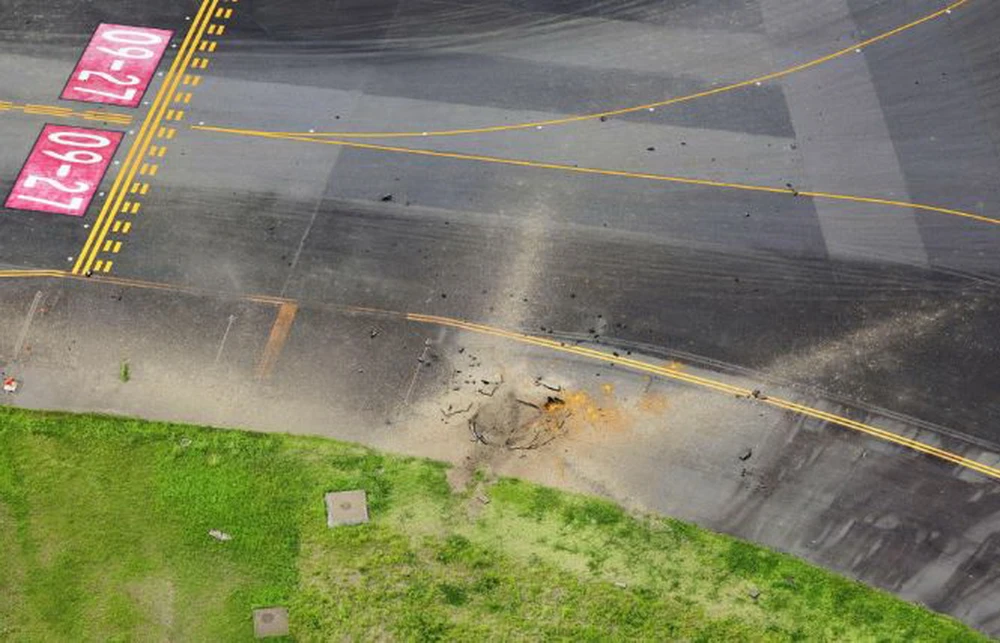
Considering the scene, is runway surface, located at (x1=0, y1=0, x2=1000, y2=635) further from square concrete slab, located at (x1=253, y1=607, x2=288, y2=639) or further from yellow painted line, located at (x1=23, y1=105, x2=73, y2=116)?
square concrete slab, located at (x1=253, y1=607, x2=288, y2=639)

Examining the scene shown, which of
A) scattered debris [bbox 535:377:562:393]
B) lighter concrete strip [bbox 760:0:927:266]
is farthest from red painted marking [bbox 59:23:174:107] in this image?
lighter concrete strip [bbox 760:0:927:266]

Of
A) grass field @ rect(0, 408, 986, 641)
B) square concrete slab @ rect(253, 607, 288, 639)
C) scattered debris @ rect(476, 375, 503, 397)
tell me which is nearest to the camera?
square concrete slab @ rect(253, 607, 288, 639)

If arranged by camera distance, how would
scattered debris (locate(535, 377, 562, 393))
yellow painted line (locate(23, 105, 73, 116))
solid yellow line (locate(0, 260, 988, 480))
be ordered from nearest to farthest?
solid yellow line (locate(0, 260, 988, 480))
scattered debris (locate(535, 377, 562, 393))
yellow painted line (locate(23, 105, 73, 116))

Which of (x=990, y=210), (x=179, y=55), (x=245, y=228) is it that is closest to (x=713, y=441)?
(x=990, y=210)

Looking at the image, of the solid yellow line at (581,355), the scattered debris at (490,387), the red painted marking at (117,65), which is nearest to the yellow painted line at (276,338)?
the solid yellow line at (581,355)

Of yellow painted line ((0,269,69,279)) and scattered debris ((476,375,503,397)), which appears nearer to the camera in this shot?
scattered debris ((476,375,503,397))

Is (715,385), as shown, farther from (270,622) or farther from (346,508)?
(270,622)

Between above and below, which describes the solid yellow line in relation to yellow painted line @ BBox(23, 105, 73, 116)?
below
